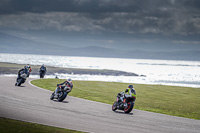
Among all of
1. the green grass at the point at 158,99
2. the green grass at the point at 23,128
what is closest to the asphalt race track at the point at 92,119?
the green grass at the point at 23,128

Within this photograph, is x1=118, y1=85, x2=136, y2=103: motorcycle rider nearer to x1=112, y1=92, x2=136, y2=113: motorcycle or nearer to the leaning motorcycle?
x1=112, y1=92, x2=136, y2=113: motorcycle

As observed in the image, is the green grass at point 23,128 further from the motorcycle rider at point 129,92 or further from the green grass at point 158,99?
the green grass at point 158,99

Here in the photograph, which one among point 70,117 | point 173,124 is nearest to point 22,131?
point 70,117

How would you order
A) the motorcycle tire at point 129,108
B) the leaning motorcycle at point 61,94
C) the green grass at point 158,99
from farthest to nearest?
the green grass at point 158,99 → the leaning motorcycle at point 61,94 → the motorcycle tire at point 129,108

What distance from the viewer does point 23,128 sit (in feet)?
38.9

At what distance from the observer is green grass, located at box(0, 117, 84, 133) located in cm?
1138

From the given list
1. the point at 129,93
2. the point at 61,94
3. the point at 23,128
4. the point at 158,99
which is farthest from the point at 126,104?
the point at 158,99

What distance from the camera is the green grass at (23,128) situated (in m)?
11.4

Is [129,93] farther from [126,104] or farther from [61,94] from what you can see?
[61,94]

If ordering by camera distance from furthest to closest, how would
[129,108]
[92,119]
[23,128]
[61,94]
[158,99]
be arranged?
[158,99], [61,94], [129,108], [92,119], [23,128]

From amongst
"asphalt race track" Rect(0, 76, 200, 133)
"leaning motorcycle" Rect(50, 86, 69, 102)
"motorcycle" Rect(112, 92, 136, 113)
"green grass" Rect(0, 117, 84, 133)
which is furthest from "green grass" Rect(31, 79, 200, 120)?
"green grass" Rect(0, 117, 84, 133)

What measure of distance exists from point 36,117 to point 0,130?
3.46 m

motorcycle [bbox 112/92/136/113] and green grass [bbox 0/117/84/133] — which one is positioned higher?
motorcycle [bbox 112/92/136/113]

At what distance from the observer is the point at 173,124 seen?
50.3 ft
